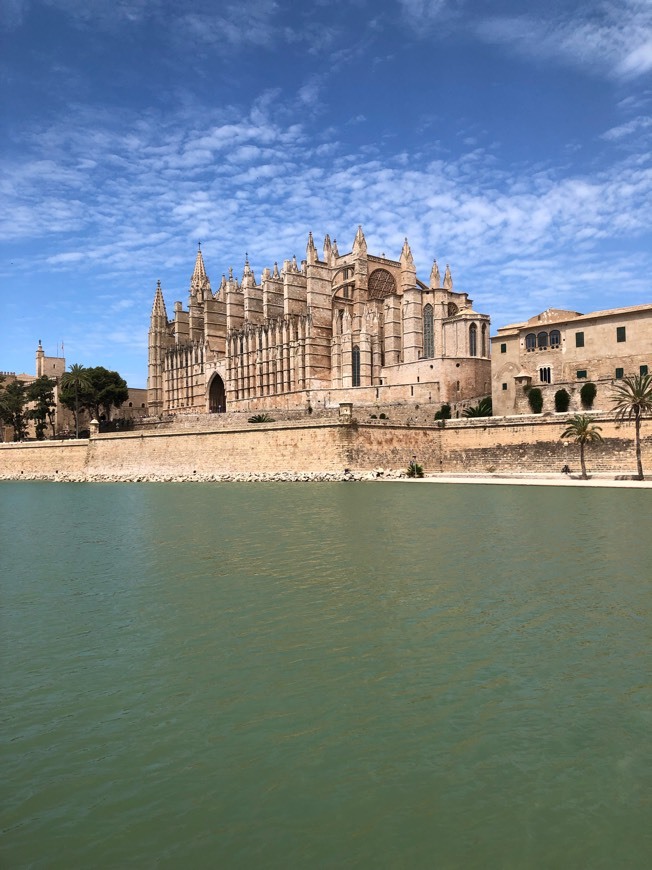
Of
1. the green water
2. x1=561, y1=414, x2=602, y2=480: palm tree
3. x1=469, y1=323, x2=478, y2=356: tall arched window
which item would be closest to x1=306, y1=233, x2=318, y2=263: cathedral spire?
x1=469, y1=323, x2=478, y2=356: tall arched window

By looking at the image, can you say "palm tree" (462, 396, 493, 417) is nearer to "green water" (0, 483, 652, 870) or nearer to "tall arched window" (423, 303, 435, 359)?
"tall arched window" (423, 303, 435, 359)

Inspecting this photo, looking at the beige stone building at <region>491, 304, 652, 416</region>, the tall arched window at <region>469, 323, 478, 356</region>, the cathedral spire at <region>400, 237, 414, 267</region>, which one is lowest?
the beige stone building at <region>491, 304, 652, 416</region>

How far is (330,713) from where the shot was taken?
606 centimetres

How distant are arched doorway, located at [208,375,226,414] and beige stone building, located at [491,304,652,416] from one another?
3296cm

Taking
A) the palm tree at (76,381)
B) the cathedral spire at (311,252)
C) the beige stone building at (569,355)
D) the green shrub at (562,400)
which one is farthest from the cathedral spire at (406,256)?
the palm tree at (76,381)

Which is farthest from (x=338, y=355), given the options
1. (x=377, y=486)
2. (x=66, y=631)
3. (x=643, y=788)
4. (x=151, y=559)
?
(x=643, y=788)

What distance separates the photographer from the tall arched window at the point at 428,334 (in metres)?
54.0

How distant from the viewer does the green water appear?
14.1ft

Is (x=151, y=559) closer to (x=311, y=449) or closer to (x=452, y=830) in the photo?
(x=452, y=830)

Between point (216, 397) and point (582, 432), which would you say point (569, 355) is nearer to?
point (582, 432)

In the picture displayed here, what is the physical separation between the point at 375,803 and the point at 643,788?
1770mm

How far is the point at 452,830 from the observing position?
4359 millimetres

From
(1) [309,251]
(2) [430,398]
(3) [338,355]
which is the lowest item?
(2) [430,398]

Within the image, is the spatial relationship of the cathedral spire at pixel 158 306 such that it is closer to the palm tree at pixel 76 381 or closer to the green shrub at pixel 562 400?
the palm tree at pixel 76 381
